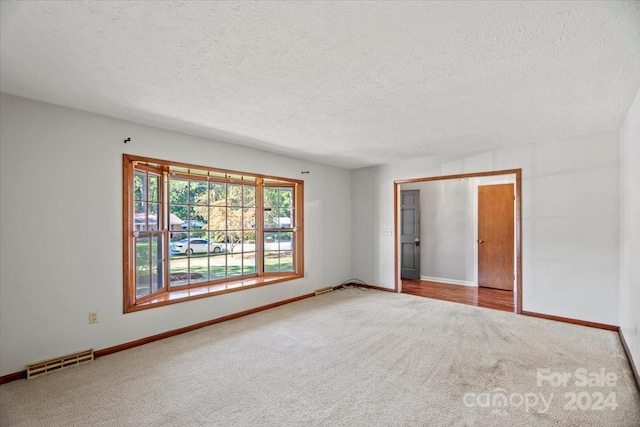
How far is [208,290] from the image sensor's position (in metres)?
4.26

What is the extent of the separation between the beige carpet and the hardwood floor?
109 centimetres

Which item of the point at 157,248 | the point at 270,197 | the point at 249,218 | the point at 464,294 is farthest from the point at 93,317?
the point at 464,294

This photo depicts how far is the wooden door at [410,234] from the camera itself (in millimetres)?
7383

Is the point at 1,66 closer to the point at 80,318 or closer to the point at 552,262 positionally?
the point at 80,318

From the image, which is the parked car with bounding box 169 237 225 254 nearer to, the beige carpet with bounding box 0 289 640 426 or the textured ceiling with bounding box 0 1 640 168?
the beige carpet with bounding box 0 289 640 426

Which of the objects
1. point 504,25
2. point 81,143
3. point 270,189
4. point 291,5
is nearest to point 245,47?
point 291,5

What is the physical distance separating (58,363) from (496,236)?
6874mm

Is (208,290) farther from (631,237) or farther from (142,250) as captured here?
(631,237)

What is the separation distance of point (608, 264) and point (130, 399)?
5.24 metres

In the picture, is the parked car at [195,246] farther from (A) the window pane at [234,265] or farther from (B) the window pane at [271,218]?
(B) the window pane at [271,218]

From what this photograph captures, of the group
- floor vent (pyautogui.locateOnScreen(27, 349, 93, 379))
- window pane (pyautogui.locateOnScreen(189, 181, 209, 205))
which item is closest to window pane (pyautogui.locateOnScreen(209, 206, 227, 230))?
window pane (pyautogui.locateOnScreen(189, 181, 209, 205))

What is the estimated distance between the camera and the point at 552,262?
4.27 meters

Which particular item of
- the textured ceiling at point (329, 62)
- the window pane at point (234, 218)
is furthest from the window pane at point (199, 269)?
the textured ceiling at point (329, 62)

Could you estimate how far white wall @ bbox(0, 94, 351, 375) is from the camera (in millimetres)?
2725
